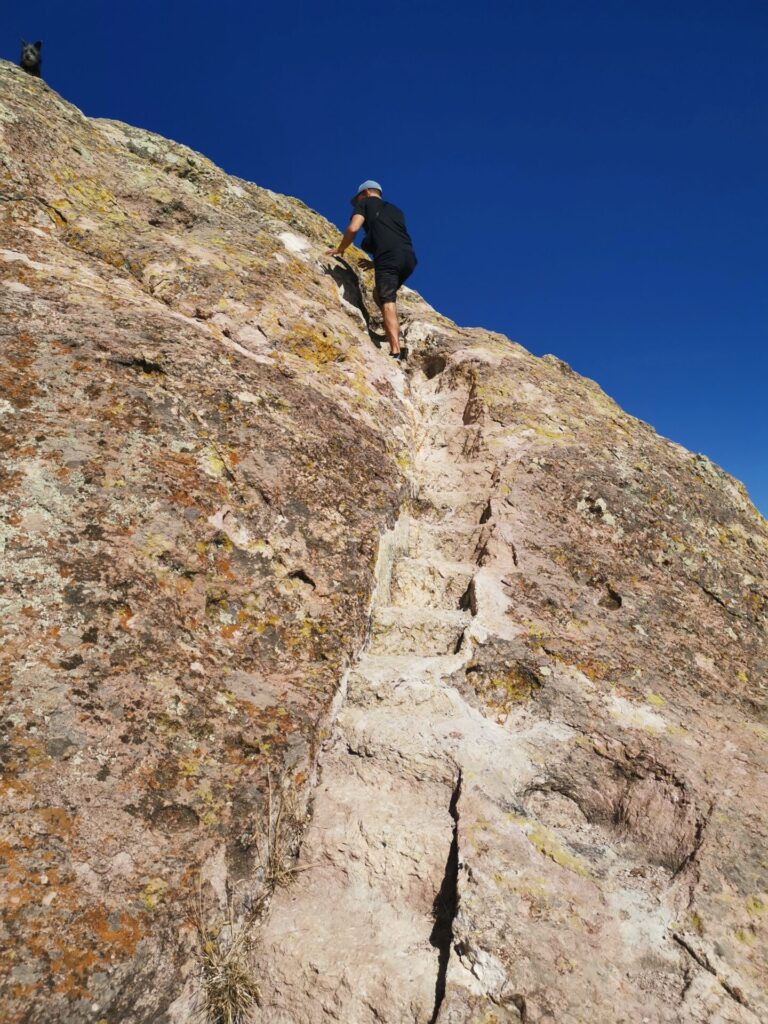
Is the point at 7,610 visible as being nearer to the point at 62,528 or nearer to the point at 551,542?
the point at 62,528

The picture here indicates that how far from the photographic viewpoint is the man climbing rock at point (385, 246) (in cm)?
923

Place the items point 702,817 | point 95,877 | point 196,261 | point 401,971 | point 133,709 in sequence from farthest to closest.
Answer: point 196,261 → point 702,817 → point 133,709 → point 401,971 → point 95,877

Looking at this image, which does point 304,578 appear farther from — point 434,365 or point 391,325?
point 391,325

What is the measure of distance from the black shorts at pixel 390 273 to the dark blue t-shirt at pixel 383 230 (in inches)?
3.8

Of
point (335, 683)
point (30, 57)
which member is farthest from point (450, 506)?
point (30, 57)

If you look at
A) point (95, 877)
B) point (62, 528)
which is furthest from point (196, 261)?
point (95, 877)

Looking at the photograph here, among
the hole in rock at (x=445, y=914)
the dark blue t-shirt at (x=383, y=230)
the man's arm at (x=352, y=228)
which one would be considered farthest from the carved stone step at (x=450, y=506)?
the man's arm at (x=352, y=228)

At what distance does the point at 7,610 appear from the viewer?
351 centimetres

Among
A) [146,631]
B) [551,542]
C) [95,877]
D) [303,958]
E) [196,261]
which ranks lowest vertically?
[303,958]

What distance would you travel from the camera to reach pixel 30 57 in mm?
9562

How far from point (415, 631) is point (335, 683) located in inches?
43.7

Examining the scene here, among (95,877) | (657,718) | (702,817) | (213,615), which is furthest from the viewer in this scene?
(657,718)

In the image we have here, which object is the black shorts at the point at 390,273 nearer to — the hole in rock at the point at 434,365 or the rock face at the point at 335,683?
the hole in rock at the point at 434,365

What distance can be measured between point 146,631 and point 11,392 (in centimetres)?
237
